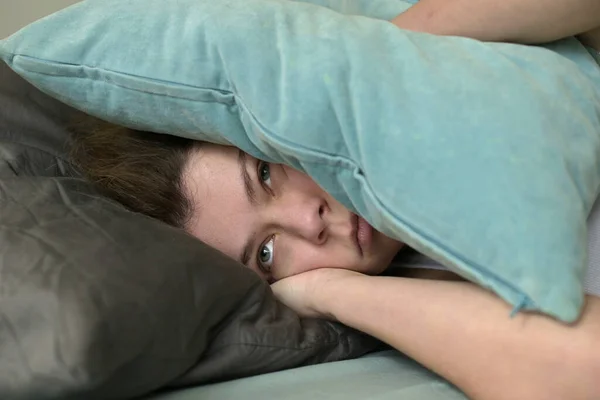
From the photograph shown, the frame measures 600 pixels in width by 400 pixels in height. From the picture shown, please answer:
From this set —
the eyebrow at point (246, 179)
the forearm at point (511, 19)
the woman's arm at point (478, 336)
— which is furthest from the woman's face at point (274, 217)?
the forearm at point (511, 19)

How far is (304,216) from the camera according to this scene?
0.86 metres

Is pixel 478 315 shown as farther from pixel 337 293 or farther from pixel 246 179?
pixel 246 179

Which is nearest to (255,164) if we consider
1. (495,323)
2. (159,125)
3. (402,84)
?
(159,125)

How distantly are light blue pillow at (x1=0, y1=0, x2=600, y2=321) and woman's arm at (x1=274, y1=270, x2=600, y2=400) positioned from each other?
0.03m

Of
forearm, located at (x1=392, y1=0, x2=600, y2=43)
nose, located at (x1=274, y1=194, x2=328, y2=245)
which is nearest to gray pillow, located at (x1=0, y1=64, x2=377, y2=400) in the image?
nose, located at (x1=274, y1=194, x2=328, y2=245)

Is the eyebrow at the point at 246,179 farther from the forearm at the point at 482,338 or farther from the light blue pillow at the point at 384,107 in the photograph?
the forearm at the point at 482,338

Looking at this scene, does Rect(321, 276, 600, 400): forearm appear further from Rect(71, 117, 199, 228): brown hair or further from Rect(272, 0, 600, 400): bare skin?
Rect(71, 117, 199, 228): brown hair

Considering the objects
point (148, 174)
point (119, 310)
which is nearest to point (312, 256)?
point (148, 174)

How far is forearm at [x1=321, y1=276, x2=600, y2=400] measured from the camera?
578 millimetres

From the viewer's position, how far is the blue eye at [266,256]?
0.92m

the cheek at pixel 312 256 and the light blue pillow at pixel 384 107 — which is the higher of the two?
the light blue pillow at pixel 384 107

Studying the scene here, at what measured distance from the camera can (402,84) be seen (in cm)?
67

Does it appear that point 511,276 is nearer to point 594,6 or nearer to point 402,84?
point 402,84

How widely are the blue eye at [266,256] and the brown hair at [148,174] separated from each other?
0.12 meters
